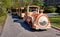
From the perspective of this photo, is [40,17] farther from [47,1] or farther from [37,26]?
[47,1]

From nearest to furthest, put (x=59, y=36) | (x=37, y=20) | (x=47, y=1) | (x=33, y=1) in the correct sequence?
(x=59, y=36) < (x=37, y=20) < (x=33, y=1) < (x=47, y=1)

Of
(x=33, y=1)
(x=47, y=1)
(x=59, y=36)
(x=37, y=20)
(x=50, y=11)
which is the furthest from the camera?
(x=47, y=1)

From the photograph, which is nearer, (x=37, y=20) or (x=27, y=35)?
(x=27, y=35)

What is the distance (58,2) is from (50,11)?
12133mm

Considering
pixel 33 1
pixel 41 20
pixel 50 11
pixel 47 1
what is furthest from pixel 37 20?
pixel 47 1

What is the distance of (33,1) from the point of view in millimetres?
56656

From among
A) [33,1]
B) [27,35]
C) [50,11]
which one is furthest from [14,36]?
[33,1]

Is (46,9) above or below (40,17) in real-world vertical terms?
below

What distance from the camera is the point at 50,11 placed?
4762 centimetres

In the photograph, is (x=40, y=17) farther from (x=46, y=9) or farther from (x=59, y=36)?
(x=46, y=9)

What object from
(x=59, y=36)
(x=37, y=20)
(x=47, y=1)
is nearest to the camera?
(x=59, y=36)

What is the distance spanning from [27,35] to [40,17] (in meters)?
2.70

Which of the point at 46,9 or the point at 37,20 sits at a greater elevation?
the point at 37,20

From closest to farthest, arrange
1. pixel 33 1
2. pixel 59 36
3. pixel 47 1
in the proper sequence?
pixel 59 36
pixel 33 1
pixel 47 1
